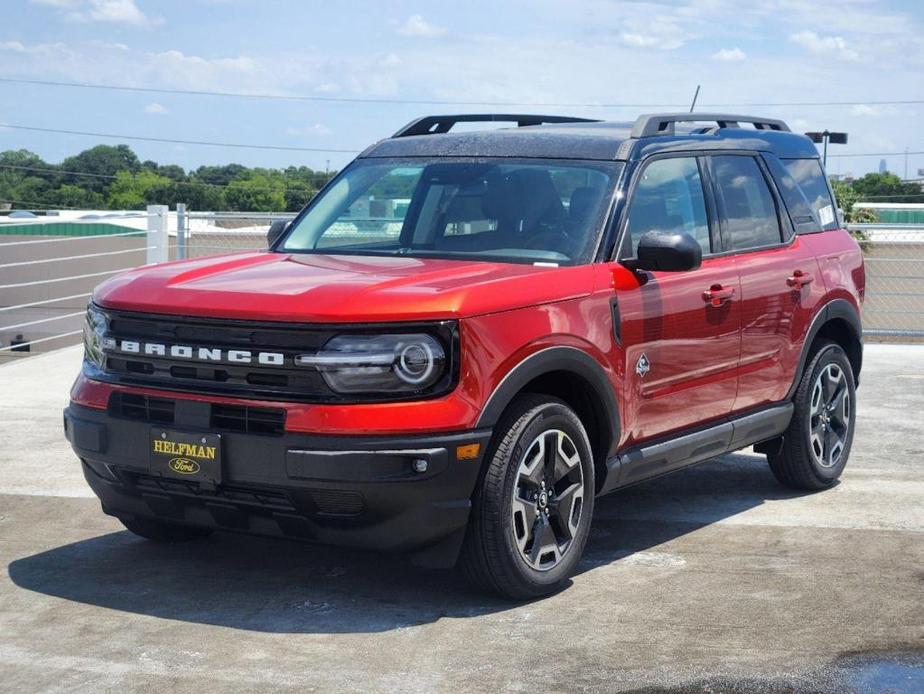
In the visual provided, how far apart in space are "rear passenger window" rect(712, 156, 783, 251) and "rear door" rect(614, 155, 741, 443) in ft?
0.53

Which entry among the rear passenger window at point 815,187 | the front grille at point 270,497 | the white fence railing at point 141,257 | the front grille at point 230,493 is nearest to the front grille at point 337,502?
the front grille at point 270,497

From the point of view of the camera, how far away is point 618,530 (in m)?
6.91

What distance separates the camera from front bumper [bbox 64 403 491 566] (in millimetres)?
5074

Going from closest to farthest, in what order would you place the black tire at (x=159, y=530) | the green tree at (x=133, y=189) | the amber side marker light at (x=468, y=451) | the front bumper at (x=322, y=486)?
the front bumper at (x=322, y=486), the amber side marker light at (x=468, y=451), the black tire at (x=159, y=530), the green tree at (x=133, y=189)

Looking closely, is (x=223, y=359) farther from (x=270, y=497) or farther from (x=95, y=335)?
(x=95, y=335)

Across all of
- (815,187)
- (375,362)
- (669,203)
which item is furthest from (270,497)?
(815,187)

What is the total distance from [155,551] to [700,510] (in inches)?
109

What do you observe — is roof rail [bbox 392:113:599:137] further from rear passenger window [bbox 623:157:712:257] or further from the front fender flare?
the front fender flare

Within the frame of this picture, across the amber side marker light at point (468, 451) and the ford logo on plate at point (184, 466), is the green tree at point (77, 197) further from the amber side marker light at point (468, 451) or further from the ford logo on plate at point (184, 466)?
the amber side marker light at point (468, 451)

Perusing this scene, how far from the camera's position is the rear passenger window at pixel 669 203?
20.8 ft

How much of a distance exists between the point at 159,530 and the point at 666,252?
252cm

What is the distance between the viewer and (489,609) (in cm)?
554

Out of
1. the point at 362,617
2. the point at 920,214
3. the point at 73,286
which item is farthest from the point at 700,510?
the point at 73,286

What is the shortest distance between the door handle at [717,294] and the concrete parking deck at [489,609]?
1115 millimetres
